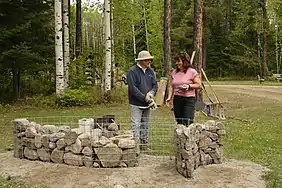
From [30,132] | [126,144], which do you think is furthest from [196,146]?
[30,132]

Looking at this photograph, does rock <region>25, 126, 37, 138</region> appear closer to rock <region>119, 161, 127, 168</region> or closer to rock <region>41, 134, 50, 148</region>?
rock <region>41, 134, 50, 148</region>

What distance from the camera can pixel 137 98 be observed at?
277 inches

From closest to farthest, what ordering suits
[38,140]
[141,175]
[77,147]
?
[141,175] → [77,147] → [38,140]

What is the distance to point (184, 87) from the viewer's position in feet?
22.6

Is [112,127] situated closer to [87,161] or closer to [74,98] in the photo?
[87,161]

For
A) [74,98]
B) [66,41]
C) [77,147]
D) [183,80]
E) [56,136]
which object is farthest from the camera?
[66,41]

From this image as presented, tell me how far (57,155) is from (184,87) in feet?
6.91

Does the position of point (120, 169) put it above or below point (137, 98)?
below

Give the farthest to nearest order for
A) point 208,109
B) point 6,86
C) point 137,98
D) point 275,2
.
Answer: point 275,2 < point 6,86 < point 208,109 < point 137,98

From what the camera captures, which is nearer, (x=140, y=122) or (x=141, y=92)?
(x=141, y=92)

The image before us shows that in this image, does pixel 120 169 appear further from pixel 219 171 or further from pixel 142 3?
pixel 142 3

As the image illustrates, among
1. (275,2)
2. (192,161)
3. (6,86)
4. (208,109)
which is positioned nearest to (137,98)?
(192,161)

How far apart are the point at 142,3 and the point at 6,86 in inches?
945

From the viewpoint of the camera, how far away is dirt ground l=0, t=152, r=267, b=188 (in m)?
5.61
